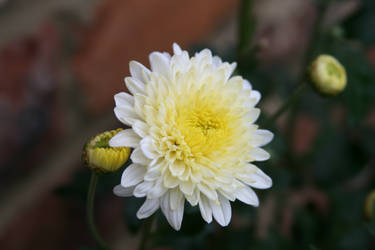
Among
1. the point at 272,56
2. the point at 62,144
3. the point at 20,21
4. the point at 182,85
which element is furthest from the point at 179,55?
the point at 272,56

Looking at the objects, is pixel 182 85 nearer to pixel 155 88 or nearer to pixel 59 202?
pixel 155 88

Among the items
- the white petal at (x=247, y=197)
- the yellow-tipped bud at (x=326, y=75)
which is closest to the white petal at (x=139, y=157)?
the white petal at (x=247, y=197)

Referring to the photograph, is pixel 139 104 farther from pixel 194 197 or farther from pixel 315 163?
pixel 315 163

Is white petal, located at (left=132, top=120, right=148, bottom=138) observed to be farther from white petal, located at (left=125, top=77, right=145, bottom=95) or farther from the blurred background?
the blurred background

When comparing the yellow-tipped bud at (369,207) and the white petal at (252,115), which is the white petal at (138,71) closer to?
the white petal at (252,115)

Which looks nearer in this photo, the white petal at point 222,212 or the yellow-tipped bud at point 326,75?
the white petal at point 222,212

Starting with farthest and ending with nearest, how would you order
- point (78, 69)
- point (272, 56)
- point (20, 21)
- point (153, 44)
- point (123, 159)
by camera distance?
point (272, 56), point (153, 44), point (78, 69), point (20, 21), point (123, 159)

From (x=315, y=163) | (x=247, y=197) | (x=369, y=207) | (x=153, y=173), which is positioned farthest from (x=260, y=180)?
(x=315, y=163)
